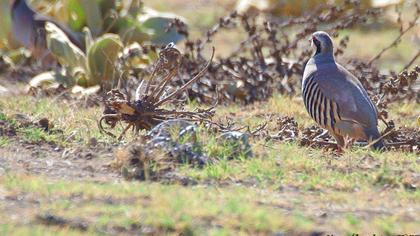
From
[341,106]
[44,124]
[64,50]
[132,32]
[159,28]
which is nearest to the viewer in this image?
[44,124]

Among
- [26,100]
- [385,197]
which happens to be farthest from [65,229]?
[26,100]

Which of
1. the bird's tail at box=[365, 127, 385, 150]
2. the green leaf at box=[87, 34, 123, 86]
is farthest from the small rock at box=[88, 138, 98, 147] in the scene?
the green leaf at box=[87, 34, 123, 86]

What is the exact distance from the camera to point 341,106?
26.5 feet

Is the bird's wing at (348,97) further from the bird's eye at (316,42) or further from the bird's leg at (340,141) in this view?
the bird's eye at (316,42)

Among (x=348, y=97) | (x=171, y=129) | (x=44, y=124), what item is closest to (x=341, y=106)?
(x=348, y=97)

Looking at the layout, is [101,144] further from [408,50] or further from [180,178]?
[408,50]

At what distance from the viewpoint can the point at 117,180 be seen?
6480 mm

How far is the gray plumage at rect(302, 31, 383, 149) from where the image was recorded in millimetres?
8000

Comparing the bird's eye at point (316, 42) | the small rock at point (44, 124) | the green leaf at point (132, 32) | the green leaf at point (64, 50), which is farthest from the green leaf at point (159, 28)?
the small rock at point (44, 124)

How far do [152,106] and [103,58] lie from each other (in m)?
2.91

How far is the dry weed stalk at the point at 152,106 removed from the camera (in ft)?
25.0

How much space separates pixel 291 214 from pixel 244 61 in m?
4.94

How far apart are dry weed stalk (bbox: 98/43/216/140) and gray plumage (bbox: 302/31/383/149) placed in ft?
2.74

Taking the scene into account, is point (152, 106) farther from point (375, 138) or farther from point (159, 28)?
point (159, 28)
